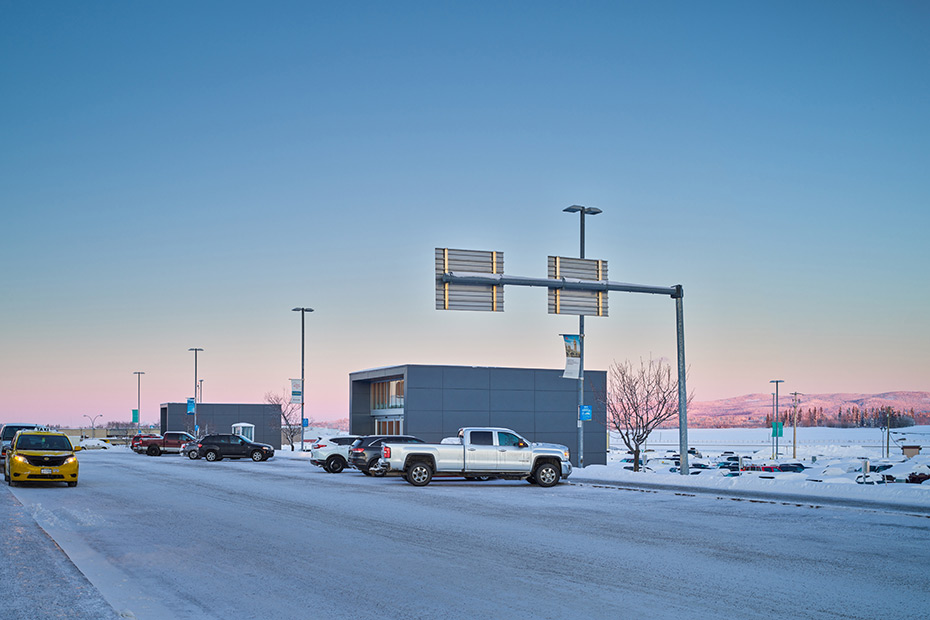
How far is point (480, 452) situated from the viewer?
91.3 ft

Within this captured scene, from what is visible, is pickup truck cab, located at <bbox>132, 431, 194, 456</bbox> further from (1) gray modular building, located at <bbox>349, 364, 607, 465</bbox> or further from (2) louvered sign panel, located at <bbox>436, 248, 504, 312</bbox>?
(2) louvered sign panel, located at <bbox>436, 248, 504, 312</bbox>

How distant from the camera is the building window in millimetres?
62375

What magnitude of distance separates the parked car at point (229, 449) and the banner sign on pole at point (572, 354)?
2515cm

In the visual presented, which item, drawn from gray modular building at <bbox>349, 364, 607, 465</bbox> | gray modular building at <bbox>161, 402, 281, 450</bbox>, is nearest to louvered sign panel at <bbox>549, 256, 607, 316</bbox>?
gray modular building at <bbox>349, 364, 607, 465</bbox>

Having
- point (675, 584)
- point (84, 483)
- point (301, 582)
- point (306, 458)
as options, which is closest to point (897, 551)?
point (675, 584)

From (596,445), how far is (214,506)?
160ft

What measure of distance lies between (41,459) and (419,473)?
11.3 m

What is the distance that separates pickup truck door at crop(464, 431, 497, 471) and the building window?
33.5 m

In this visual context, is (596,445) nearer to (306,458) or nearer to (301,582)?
A: (306,458)

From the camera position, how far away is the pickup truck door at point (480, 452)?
27.7m

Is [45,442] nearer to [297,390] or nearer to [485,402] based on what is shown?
[297,390]

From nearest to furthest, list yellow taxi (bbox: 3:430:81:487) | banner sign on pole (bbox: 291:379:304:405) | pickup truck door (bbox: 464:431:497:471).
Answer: yellow taxi (bbox: 3:430:81:487) → pickup truck door (bbox: 464:431:497:471) → banner sign on pole (bbox: 291:379:304:405)

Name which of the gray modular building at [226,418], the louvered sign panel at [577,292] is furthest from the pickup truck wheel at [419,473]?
the gray modular building at [226,418]

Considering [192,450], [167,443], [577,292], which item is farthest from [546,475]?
[167,443]
